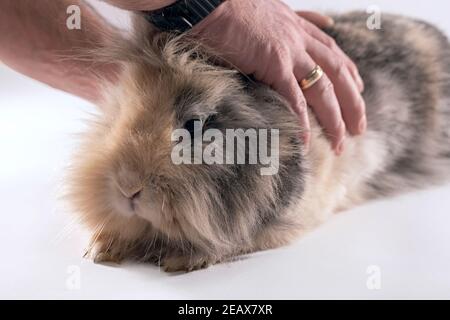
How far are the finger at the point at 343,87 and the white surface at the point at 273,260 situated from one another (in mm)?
237

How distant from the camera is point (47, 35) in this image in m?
1.85

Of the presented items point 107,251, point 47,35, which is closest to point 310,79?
point 107,251

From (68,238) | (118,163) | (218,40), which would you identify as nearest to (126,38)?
(218,40)

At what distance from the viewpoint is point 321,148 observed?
1.54 metres

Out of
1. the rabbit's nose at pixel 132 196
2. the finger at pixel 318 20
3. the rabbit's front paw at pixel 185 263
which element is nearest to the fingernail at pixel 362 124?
the finger at pixel 318 20

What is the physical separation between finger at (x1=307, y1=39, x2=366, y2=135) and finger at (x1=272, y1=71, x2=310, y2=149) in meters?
0.16

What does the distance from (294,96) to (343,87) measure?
0.22 metres

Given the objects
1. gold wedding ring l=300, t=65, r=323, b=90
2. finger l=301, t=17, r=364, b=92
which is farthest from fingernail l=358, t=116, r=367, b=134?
gold wedding ring l=300, t=65, r=323, b=90

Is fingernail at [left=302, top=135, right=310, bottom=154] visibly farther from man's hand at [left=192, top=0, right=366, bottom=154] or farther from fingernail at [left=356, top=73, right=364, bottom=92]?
fingernail at [left=356, top=73, right=364, bottom=92]
